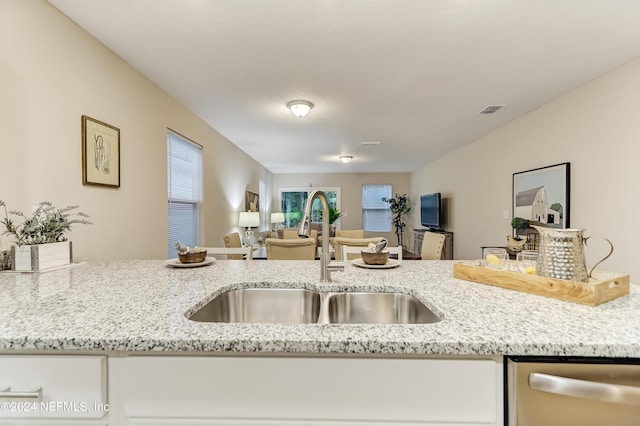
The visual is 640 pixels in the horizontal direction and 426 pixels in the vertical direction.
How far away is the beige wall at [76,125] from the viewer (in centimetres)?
156

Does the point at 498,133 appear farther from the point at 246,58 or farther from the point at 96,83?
the point at 96,83

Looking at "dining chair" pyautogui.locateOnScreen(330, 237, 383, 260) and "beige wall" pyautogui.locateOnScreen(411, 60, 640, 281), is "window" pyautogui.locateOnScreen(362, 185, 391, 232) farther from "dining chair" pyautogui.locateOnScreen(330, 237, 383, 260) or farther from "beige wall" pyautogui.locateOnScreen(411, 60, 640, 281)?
"dining chair" pyautogui.locateOnScreen(330, 237, 383, 260)

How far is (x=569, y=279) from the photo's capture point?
990 mm

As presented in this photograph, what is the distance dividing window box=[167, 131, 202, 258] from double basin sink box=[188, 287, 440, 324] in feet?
7.08

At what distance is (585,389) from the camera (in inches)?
25.9

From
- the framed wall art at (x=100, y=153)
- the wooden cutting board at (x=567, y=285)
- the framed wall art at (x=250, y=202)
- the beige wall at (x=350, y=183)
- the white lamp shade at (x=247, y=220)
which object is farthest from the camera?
the beige wall at (x=350, y=183)

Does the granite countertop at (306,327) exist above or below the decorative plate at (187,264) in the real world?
below

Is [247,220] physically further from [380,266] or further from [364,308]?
[364,308]

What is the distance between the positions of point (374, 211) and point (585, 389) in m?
8.55

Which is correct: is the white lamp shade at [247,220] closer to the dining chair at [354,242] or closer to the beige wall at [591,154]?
the dining chair at [354,242]

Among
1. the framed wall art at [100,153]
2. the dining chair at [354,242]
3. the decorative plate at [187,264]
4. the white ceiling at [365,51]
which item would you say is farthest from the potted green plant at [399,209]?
the decorative plate at [187,264]

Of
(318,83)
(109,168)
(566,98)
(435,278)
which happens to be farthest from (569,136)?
(109,168)

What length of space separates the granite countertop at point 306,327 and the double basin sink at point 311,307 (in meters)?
0.08

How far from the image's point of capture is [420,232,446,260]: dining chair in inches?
146
